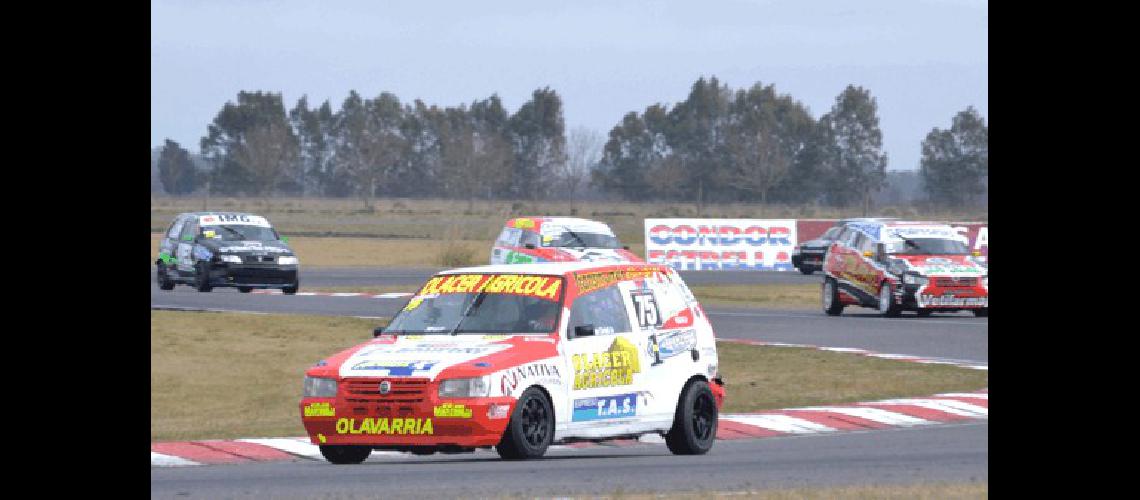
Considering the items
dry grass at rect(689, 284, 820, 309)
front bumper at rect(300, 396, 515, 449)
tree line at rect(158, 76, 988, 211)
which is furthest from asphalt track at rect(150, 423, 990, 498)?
tree line at rect(158, 76, 988, 211)

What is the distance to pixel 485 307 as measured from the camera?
1410 centimetres

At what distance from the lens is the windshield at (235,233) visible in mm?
36281

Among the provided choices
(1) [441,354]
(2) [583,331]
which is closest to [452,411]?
(1) [441,354]

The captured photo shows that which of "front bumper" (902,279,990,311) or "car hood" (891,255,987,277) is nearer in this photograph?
"car hood" (891,255,987,277)

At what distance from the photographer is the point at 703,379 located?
1484 centimetres

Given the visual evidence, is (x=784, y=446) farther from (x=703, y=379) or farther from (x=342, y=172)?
(x=342, y=172)

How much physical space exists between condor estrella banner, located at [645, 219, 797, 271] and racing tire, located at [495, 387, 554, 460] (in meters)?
36.9

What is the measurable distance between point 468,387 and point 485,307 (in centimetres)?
133

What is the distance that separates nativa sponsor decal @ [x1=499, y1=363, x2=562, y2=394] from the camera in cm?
1296

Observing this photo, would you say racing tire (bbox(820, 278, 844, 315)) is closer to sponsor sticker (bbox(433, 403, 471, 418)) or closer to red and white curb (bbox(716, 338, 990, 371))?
red and white curb (bbox(716, 338, 990, 371))

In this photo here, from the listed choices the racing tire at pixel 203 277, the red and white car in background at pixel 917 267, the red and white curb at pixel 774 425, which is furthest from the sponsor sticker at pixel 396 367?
the racing tire at pixel 203 277
